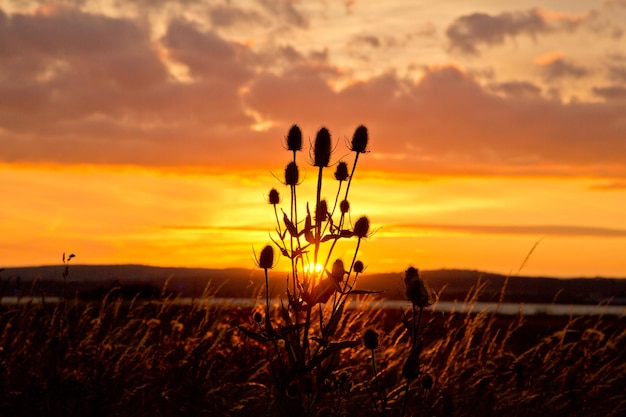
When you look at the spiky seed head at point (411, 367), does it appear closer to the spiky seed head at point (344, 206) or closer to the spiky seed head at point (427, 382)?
the spiky seed head at point (427, 382)

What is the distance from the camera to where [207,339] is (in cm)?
873

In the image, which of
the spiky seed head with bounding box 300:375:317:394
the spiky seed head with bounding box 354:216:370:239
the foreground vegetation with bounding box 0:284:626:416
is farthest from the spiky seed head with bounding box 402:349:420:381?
the foreground vegetation with bounding box 0:284:626:416

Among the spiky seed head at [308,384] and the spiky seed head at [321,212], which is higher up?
the spiky seed head at [321,212]

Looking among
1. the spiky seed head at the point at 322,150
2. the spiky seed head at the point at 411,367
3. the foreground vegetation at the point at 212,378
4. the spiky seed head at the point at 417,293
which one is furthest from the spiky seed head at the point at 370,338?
the foreground vegetation at the point at 212,378

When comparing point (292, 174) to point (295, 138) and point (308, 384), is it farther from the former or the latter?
point (308, 384)

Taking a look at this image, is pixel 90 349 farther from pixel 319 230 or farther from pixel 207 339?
pixel 319 230

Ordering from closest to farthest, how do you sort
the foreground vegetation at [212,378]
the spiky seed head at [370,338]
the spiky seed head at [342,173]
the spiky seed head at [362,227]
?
the spiky seed head at [370,338] < the spiky seed head at [362,227] < the spiky seed head at [342,173] < the foreground vegetation at [212,378]

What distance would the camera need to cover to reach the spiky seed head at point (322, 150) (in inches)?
203

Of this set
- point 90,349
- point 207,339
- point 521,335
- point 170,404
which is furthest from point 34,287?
point 521,335

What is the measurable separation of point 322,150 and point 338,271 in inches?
30.5

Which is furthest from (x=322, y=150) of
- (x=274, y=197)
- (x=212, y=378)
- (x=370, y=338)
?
(x=212, y=378)

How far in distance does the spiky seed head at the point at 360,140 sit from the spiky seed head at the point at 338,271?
2.46 ft

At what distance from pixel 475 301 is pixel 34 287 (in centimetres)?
481

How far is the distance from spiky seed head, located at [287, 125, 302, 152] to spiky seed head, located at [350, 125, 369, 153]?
15.6 inches
